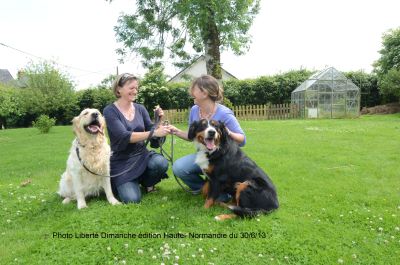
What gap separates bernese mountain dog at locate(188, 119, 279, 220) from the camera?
13.4ft

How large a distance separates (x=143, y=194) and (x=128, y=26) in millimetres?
10204

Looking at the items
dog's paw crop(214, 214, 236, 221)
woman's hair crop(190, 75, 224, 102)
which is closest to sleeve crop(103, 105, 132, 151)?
woman's hair crop(190, 75, 224, 102)

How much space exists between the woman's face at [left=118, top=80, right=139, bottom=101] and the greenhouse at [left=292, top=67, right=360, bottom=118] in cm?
1886

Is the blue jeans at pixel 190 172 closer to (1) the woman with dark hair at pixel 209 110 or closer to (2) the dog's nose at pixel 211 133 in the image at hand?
(1) the woman with dark hair at pixel 209 110

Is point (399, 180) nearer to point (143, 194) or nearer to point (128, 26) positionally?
point (143, 194)

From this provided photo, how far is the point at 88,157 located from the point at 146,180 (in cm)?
106

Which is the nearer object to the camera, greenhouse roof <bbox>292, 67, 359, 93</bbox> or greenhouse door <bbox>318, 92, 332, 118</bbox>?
greenhouse door <bbox>318, 92, 332, 118</bbox>

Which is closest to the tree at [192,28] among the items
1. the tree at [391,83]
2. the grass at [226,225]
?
the grass at [226,225]

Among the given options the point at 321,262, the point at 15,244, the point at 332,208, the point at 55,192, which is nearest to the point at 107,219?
the point at 15,244

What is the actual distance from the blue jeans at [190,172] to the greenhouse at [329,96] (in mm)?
18268

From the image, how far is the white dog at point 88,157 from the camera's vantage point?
4454mm

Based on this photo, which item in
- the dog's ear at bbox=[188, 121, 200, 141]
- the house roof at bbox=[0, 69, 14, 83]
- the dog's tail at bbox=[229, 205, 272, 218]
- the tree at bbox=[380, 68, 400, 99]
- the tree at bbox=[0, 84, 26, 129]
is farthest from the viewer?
the house roof at bbox=[0, 69, 14, 83]

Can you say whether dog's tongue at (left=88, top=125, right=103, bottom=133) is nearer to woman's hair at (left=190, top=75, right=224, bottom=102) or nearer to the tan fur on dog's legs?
the tan fur on dog's legs

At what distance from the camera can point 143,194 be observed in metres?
5.29
